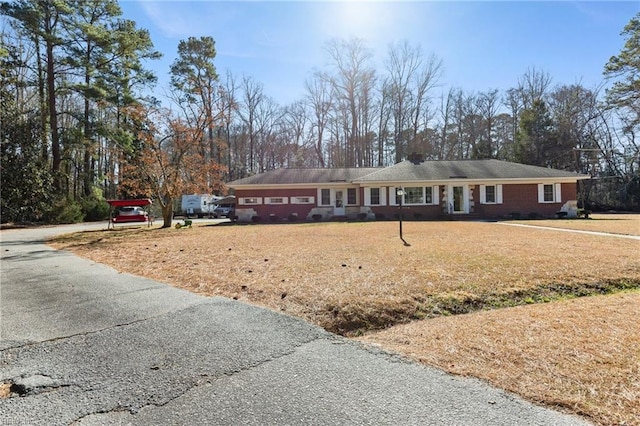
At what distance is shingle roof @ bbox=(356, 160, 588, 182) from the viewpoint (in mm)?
24516

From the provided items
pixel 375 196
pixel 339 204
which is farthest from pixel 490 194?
pixel 339 204

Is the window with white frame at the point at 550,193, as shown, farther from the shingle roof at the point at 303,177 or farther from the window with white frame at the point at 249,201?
the window with white frame at the point at 249,201

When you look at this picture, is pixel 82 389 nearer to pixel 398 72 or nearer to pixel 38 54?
pixel 38 54

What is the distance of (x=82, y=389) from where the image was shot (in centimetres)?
285

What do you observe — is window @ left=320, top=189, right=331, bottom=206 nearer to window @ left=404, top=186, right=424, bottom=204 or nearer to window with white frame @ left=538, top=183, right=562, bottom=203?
window @ left=404, top=186, right=424, bottom=204

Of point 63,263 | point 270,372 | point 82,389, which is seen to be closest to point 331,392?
point 270,372

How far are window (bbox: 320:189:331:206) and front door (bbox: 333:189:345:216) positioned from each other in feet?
2.04

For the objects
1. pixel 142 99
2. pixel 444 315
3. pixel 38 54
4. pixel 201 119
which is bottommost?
pixel 444 315

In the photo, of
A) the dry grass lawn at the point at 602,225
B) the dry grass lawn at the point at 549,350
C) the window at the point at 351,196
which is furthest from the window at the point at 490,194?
the dry grass lawn at the point at 549,350

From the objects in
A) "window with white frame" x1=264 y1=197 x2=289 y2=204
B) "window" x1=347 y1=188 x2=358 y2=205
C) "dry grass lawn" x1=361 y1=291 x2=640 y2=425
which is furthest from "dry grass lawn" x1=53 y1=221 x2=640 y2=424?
"window" x1=347 y1=188 x2=358 y2=205

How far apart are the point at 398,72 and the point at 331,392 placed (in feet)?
135

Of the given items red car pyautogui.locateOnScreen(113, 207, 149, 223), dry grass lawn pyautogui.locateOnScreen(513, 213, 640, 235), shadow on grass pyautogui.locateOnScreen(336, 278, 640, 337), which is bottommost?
shadow on grass pyautogui.locateOnScreen(336, 278, 640, 337)

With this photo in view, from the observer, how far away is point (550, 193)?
24.6 meters

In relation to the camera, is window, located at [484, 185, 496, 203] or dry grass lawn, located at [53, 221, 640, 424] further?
window, located at [484, 185, 496, 203]
